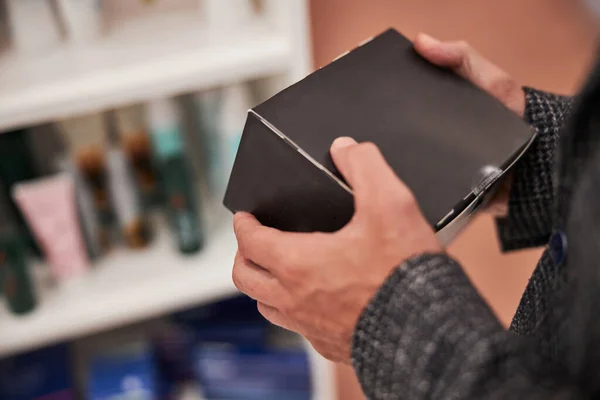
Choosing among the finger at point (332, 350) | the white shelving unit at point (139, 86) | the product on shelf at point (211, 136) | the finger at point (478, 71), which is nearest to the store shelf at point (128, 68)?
the white shelving unit at point (139, 86)

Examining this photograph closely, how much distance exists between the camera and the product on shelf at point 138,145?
777mm

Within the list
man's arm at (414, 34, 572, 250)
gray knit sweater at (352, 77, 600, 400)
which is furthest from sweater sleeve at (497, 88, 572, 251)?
gray knit sweater at (352, 77, 600, 400)

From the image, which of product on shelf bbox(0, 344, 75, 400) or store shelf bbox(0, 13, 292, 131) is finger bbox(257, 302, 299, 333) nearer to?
store shelf bbox(0, 13, 292, 131)

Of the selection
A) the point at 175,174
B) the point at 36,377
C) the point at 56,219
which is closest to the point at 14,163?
the point at 56,219

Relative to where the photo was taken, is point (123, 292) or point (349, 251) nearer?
point (349, 251)

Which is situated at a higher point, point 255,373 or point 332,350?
point 332,350

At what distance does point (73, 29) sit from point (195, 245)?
0.29 m

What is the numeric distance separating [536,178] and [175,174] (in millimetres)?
415

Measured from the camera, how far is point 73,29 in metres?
0.68

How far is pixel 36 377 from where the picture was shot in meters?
0.84

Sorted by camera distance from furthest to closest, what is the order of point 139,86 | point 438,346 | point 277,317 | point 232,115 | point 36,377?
point 36,377 < point 232,115 < point 139,86 < point 277,317 < point 438,346

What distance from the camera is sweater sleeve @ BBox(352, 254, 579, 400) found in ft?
1.07

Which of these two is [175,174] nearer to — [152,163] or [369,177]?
[152,163]

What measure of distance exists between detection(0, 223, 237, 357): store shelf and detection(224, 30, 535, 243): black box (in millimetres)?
318
